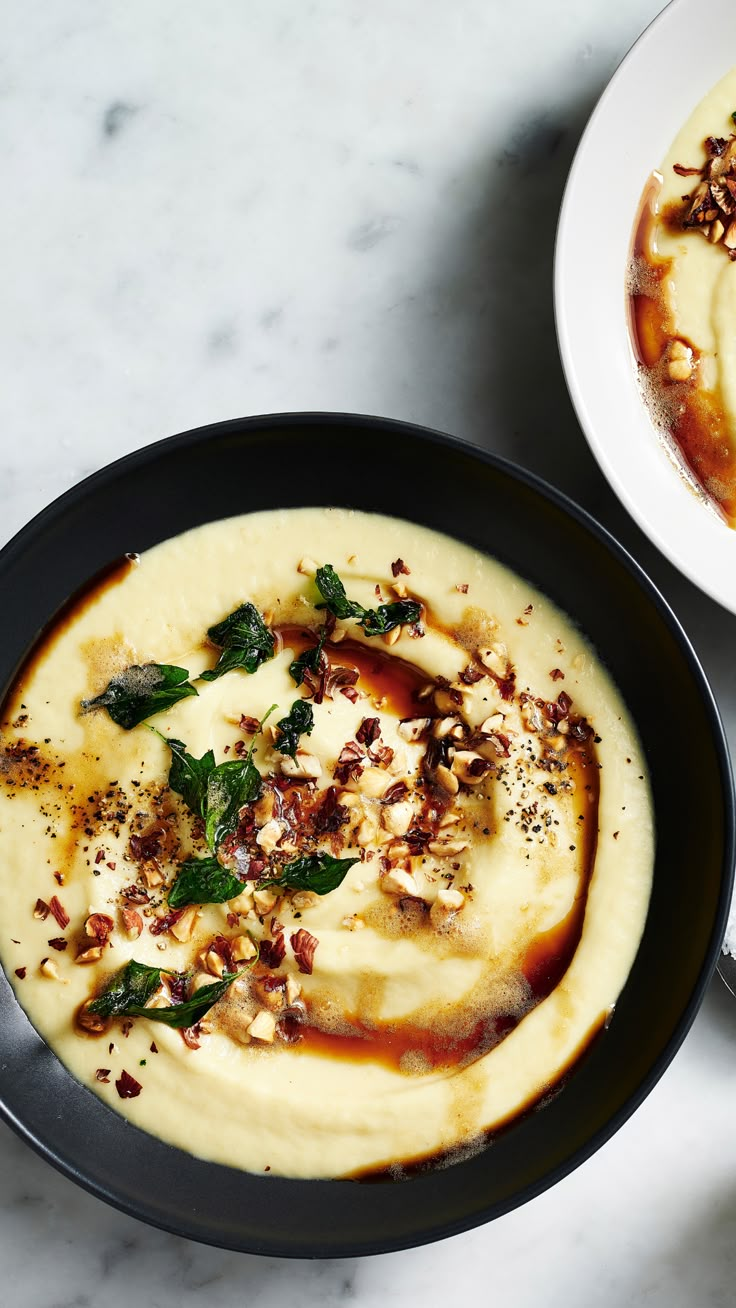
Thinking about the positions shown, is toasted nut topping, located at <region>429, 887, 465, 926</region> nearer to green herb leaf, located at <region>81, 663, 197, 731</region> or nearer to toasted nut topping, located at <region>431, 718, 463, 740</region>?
toasted nut topping, located at <region>431, 718, 463, 740</region>

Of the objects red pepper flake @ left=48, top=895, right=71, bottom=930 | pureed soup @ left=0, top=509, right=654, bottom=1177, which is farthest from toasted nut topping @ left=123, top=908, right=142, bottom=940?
red pepper flake @ left=48, top=895, right=71, bottom=930

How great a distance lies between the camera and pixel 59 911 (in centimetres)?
239

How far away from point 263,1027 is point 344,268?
1827mm

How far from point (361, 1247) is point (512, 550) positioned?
1.53m

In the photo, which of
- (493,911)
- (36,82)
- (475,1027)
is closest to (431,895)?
(493,911)

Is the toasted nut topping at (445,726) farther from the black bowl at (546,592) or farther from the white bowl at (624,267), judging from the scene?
the white bowl at (624,267)

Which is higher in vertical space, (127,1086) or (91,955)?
(91,955)

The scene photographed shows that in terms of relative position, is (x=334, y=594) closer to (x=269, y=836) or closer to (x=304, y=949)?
(x=269, y=836)

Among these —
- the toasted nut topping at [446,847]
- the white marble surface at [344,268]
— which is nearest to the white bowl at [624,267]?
the white marble surface at [344,268]

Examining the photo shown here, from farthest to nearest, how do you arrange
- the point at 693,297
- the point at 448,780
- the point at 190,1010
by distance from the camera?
the point at 693,297, the point at 448,780, the point at 190,1010

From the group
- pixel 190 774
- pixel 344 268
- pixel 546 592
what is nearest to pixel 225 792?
pixel 190 774

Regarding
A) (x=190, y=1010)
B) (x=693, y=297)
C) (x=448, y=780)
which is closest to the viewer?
(x=190, y=1010)

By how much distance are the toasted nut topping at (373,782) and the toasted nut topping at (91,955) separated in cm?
67

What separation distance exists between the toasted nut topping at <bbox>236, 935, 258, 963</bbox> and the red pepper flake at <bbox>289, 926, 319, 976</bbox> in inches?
3.7
